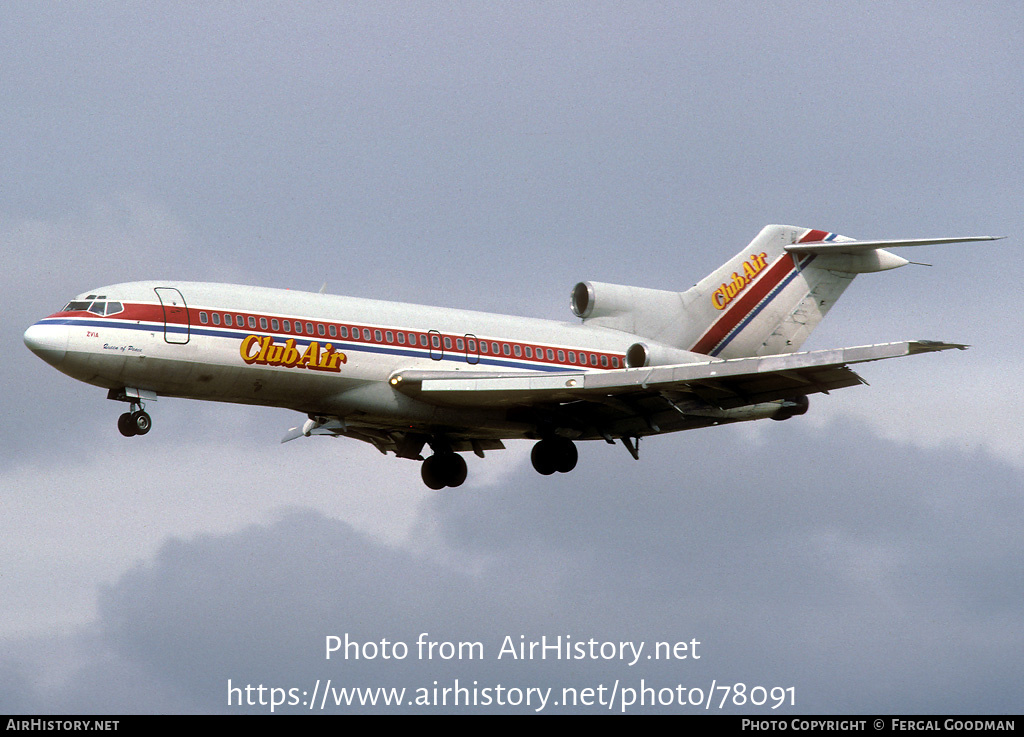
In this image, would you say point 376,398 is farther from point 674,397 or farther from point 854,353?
point 854,353

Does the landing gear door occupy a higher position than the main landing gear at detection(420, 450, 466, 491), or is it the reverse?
the landing gear door

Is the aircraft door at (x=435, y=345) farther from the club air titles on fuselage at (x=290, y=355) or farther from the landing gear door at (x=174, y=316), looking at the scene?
the landing gear door at (x=174, y=316)

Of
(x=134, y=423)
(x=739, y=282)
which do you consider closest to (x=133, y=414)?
(x=134, y=423)

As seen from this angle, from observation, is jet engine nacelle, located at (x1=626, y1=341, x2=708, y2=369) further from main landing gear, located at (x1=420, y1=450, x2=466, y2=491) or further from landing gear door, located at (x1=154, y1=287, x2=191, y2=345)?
landing gear door, located at (x1=154, y1=287, x2=191, y2=345)

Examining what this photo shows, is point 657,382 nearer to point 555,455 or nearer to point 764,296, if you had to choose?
point 555,455

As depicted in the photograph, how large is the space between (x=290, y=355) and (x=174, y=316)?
2.58m

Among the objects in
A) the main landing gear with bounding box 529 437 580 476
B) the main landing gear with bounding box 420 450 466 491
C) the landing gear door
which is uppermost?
the landing gear door

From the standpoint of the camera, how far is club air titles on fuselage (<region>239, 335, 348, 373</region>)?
108ft

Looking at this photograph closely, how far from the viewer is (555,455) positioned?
37562mm

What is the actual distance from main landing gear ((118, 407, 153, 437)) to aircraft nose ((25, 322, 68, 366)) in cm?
183

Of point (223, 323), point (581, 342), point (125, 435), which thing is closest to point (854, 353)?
point (581, 342)

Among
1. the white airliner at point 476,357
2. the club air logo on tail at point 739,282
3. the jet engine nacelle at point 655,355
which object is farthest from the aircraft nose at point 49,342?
the club air logo on tail at point 739,282

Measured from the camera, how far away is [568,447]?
37656 millimetres

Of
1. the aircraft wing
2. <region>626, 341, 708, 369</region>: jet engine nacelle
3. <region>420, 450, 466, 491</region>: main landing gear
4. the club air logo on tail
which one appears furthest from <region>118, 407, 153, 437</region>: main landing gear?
the club air logo on tail
